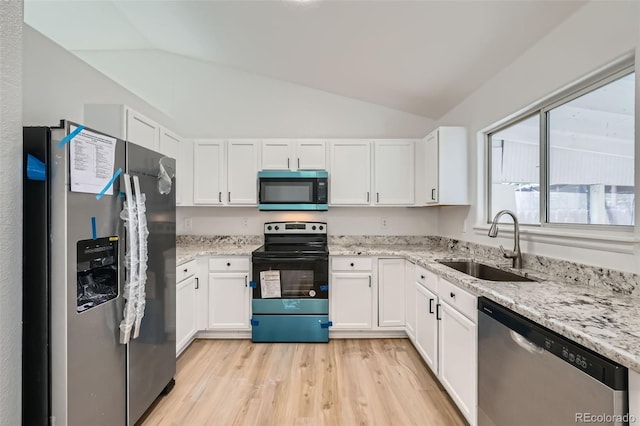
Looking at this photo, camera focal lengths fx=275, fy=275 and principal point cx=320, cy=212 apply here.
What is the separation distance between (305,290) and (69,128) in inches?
84.3

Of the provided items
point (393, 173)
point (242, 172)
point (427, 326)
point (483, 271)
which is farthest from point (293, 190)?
point (483, 271)

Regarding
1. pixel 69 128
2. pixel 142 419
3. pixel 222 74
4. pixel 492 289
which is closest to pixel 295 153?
pixel 222 74

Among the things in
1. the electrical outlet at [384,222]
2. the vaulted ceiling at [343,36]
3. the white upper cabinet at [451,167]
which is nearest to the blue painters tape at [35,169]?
the vaulted ceiling at [343,36]

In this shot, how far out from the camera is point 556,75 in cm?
165

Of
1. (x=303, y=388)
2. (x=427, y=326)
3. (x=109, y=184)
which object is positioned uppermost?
(x=109, y=184)

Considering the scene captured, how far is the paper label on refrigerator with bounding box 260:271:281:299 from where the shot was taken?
8.86ft

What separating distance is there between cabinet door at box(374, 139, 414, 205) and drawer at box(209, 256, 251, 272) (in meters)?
1.57

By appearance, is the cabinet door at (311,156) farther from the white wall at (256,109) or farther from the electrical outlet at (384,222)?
the electrical outlet at (384,222)

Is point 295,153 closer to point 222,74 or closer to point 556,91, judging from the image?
point 222,74

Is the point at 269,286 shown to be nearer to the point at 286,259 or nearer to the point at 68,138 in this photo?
the point at 286,259

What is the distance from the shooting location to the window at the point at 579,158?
4.58ft

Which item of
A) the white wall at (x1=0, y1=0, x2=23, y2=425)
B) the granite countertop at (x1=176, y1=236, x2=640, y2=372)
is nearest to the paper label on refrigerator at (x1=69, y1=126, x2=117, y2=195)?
the white wall at (x1=0, y1=0, x2=23, y2=425)

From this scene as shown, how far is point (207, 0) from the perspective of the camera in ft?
6.81

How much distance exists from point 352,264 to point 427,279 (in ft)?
2.58
